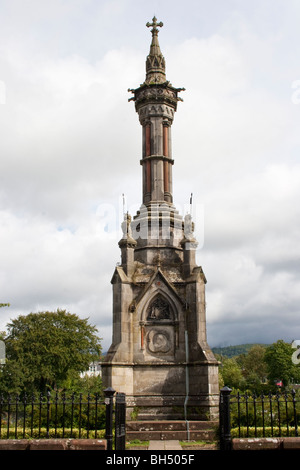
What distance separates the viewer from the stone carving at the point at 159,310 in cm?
2155

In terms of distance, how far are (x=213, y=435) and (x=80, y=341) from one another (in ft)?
106

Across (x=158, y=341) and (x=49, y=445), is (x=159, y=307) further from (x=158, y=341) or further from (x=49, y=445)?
(x=49, y=445)

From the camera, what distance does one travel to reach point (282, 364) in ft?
210

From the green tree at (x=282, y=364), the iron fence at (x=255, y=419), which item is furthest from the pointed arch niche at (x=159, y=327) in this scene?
the green tree at (x=282, y=364)

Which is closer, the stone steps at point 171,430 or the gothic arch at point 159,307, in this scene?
the stone steps at point 171,430

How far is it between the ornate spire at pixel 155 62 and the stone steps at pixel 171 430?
54.8ft

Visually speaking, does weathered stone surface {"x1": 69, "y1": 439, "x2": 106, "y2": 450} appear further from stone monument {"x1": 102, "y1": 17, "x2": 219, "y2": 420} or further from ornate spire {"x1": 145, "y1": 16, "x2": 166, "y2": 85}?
ornate spire {"x1": 145, "y1": 16, "x2": 166, "y2": 85}

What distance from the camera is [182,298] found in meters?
21.5

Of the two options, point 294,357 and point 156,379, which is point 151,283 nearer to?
point 156,379

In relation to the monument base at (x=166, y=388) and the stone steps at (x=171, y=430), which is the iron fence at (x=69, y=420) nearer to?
the stone steps at (x=171, y=430)

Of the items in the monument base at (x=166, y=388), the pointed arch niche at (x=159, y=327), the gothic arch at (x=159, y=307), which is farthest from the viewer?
the gothic arch at (x=159, y=307)

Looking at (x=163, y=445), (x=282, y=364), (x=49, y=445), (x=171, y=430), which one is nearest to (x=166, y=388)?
(x=171, y=430)

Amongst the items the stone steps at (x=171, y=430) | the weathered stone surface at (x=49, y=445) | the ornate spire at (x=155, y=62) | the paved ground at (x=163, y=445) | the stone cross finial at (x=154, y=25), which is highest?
the stone cross finial at (x=154, y=25)
